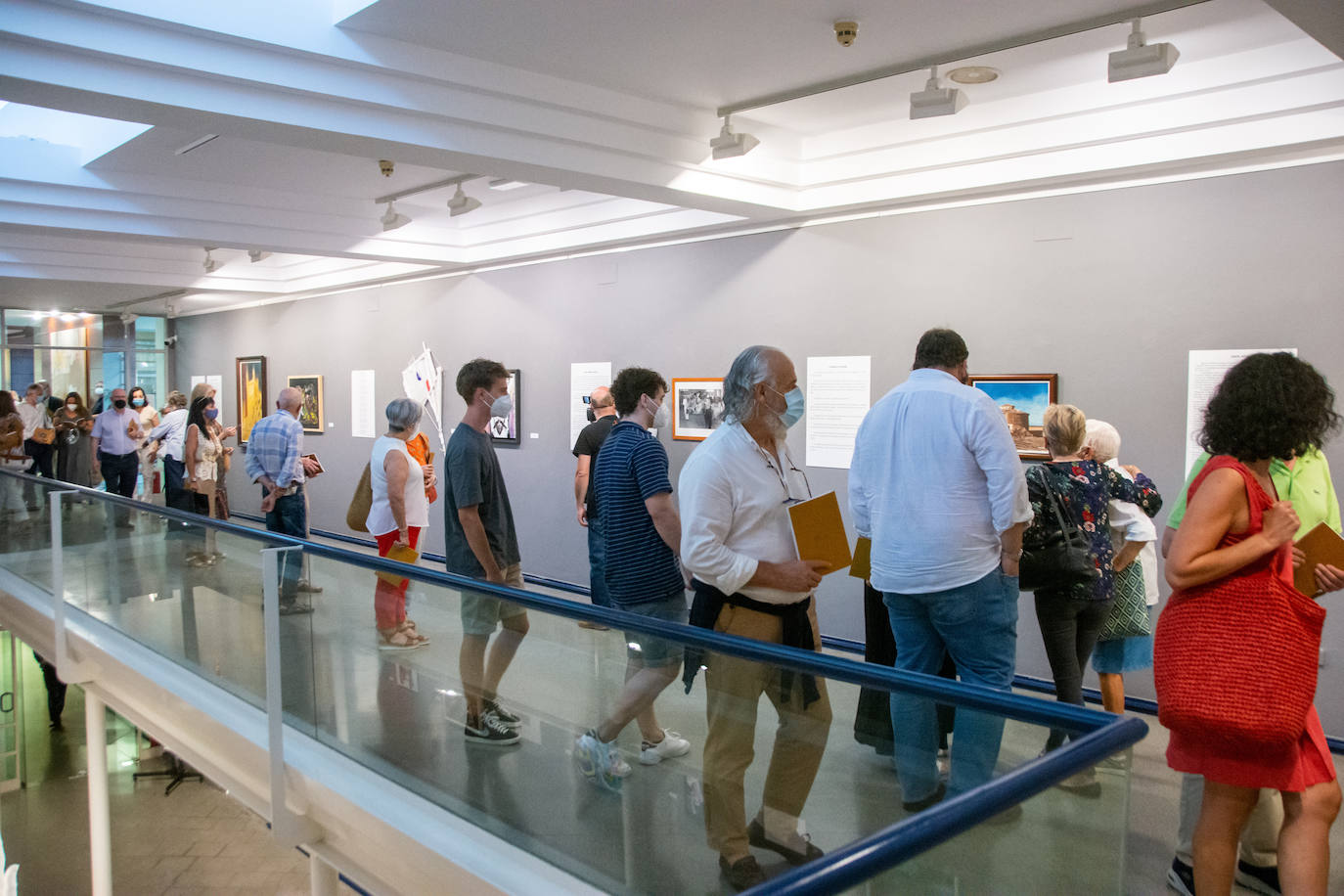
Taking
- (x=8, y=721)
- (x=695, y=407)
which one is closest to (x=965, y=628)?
(x=695, y=407)

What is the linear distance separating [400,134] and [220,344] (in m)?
11.5

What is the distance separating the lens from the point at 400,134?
4.96 metres

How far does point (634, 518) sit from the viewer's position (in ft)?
12.2

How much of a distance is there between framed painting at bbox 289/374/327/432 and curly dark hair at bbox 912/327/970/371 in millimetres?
10306

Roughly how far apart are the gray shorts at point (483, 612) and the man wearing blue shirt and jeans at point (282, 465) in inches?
146

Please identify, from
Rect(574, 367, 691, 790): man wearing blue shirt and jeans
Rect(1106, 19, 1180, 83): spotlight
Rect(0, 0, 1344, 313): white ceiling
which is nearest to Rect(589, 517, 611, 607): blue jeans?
Rect(0, 0, 1344, 313): white ceiling

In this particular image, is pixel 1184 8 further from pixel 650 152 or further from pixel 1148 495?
pixel 650 152

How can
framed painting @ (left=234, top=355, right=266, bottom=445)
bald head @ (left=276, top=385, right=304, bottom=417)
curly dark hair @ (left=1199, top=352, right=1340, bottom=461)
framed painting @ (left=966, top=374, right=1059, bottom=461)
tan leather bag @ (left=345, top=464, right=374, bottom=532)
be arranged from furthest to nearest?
framed painting @ (left=234, top=355, right=266, bottom=445) → bald head @ (left=276, top=385, right=304, bottom=417) → framed painting @ (left=966, top=374, right=1059, bottom=461) → tan leather bag @ (left=345, top=464, right=374, bottom=532) → curly dark hair @ (left=1199, top=352, right=1340, bottom=461)

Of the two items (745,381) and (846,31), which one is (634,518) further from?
(846,31)

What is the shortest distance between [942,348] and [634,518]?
1337mm

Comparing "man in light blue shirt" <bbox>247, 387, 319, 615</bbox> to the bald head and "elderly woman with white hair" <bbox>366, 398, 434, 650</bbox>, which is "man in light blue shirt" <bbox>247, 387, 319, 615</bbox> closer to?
Answer: the bald head

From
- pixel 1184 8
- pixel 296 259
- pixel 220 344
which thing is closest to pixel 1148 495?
pixel 1184 8

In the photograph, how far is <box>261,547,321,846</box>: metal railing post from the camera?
3.65 metres

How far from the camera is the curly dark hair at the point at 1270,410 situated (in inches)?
104
